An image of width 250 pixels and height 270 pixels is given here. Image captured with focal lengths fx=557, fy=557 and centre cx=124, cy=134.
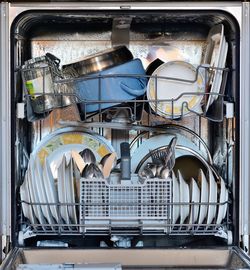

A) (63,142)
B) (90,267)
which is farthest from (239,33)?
(90,267)

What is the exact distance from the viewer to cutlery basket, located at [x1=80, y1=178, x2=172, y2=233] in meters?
1.49

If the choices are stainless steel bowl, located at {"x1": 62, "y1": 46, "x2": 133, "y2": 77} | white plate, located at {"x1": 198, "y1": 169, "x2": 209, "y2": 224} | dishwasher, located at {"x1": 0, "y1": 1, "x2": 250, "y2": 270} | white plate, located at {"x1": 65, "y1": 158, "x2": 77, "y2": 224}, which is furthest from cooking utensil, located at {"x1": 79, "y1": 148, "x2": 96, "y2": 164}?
white plate, located at {"x1": 198, "y1": 169, "x2": 209, "y2": 224}

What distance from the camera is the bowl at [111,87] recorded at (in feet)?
5.04

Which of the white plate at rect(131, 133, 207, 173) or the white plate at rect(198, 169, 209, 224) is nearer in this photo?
the white plate at rect(198, 169, 209, 224)

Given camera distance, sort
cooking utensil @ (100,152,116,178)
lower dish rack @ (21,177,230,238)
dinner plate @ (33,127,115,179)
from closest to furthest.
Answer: lower dish rack @ (21,177,230,238) < cooking utensil @ (100,152,116,178) < dinner plate @ (33,127,115,179)

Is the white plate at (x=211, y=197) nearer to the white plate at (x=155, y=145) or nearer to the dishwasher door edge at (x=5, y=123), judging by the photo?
the white plate at (x=155, y=145)

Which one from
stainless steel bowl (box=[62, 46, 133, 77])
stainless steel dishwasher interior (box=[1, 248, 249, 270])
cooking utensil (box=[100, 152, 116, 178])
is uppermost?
stainless steel bowl (box=[62, 46, 133, 77])

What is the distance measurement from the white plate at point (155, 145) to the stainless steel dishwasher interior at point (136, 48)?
1.9 inches

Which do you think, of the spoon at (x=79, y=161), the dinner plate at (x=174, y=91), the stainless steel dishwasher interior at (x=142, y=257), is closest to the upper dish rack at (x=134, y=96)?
the dinner plate at (x=174, y=91)

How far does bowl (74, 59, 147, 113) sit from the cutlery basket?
0.23 m

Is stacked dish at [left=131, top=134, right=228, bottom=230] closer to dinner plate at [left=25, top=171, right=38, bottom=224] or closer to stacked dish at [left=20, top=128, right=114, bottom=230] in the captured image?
stacked dish at [left=20, top=128, right=114, bottom=230]

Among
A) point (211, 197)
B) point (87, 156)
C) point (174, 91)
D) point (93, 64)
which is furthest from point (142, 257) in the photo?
point (93, 64)

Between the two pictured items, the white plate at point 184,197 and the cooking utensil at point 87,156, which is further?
the cooking utensil at point 87,156

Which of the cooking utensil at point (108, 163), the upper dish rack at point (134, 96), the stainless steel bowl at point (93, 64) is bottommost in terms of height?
the cooking utensil at point (108, 163)
